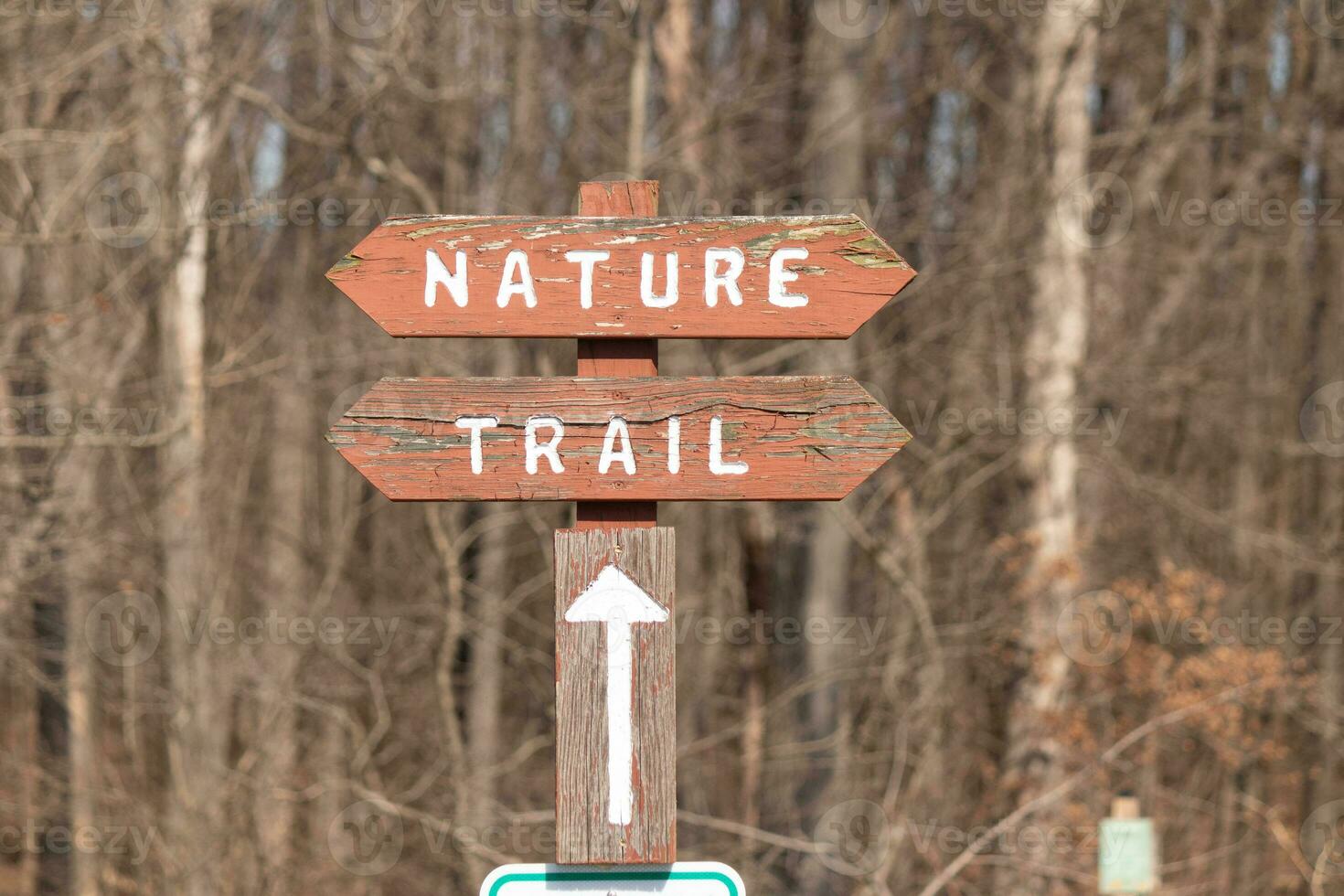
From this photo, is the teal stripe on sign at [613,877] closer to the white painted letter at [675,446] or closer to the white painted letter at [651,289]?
the white painted letter at [675,446]

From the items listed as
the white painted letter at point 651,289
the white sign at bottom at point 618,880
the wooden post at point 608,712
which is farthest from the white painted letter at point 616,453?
the white sign at bottom at point 618,880

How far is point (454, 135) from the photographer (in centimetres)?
834

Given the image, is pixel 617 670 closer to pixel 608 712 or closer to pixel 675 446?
pixel 608 712

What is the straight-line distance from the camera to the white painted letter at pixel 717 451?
258 centimetres

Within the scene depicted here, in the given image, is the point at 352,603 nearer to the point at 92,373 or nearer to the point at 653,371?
the point at 92,373

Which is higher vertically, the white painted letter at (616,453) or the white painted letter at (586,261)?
the white painted letter at (586,261)

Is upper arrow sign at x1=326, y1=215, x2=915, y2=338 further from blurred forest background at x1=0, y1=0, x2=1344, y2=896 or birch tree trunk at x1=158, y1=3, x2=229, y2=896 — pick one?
birch tree trunk at x1=158, y1=3, x2=229, y2=896

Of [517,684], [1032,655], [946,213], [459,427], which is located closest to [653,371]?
[459,427]

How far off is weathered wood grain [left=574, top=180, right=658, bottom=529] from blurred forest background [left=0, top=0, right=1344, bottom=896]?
3.60m

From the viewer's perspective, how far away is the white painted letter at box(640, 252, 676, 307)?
2590mm

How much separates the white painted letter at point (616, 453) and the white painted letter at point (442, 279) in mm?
387

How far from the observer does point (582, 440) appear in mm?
2566

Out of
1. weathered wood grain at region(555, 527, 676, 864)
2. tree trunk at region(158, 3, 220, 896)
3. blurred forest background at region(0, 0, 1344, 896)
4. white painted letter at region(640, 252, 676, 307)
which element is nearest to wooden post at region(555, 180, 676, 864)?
weathered wood grain at region(555, 527, 676, 864)

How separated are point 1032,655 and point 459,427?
515 cm
